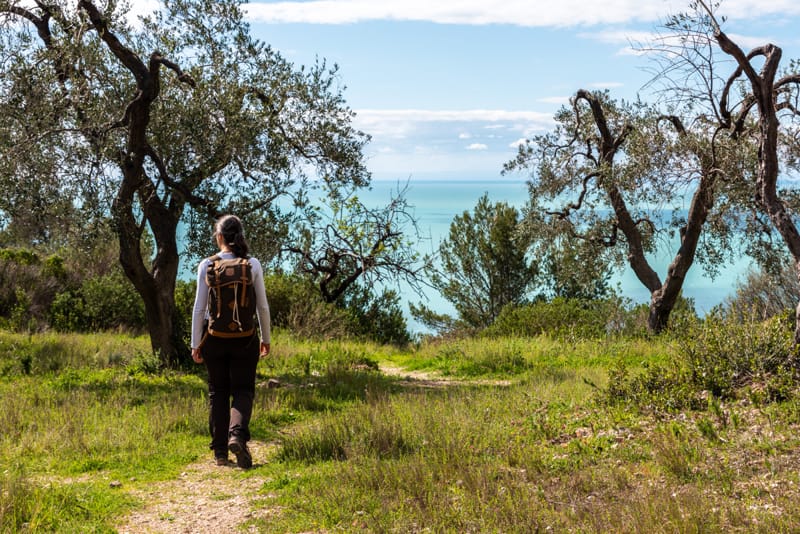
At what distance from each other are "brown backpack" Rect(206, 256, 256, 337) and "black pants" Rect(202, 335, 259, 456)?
158 millimetres

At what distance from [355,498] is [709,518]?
8.30 ft

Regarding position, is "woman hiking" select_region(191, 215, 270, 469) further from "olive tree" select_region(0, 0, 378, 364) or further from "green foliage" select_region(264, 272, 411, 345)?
"green foliage" select_region(264, 272, 411, 345)

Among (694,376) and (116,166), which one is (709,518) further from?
(116,166)

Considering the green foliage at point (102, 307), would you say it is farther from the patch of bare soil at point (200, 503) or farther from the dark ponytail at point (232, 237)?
the patch of bare soil at point (200, 503)

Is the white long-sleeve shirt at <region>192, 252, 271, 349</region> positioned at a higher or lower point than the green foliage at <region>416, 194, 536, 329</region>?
lower

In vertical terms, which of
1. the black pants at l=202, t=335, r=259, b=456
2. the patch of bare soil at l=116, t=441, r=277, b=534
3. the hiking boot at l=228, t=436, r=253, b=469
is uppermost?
the black pants at l=202, t=335, r=259, b=456

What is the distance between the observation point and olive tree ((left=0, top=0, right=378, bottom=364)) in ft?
36.9

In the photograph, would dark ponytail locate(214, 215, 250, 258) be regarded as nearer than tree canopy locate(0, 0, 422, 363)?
Yes

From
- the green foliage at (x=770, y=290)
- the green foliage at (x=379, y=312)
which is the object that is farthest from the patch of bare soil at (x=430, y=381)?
the green foliage at (x=770, y=290)

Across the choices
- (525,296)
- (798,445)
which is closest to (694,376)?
(798,445)

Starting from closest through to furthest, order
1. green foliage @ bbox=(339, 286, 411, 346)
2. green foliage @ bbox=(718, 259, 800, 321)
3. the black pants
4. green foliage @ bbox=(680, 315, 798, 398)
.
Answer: the black pants → green foliage @ bbox=(680, 315, 798, 398) → green foliage @ bbox=(718, 259, 800, 321) → green foliage @ bbox=(339, 286, 411, 346)

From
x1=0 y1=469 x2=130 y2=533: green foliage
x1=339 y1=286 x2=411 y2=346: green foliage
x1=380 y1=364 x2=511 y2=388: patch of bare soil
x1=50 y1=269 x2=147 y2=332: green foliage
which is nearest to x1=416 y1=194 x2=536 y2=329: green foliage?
x1=339 y1=286 x2=411 y2=346: green foliage

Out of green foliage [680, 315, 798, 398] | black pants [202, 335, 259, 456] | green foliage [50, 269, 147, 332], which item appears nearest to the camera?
black pants [202, 335, 259, 456]

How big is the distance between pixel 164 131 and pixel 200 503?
8134 mm
